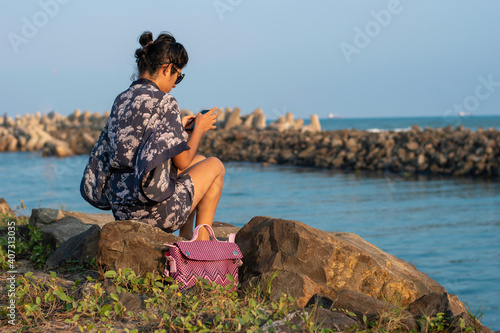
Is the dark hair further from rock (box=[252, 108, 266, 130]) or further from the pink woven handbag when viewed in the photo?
rock (box=[252, 108, 266, 130])

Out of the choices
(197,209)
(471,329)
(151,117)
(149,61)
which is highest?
(149,61)

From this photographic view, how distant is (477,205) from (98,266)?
26.3ft

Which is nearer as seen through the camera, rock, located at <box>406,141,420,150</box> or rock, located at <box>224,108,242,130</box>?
rock, located at <box>406,141,420,150</box>

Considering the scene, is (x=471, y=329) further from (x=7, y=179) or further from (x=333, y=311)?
(x=7, y=179)

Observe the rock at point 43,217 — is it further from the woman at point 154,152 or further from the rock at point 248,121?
the rock at point 248,121

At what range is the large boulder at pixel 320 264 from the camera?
328cm

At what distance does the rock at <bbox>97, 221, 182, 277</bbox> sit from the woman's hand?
28.8 inches

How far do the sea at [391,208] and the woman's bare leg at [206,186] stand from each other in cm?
178

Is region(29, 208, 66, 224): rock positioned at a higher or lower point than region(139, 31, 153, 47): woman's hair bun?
lower

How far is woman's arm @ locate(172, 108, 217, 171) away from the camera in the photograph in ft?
11.3

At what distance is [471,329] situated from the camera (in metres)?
2.70

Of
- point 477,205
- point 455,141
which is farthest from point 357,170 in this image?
point 477,205

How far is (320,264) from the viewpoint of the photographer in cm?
329

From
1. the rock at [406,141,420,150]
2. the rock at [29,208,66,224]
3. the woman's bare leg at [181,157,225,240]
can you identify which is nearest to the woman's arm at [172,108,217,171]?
the woman's bare leg at [181,157,225,240]
